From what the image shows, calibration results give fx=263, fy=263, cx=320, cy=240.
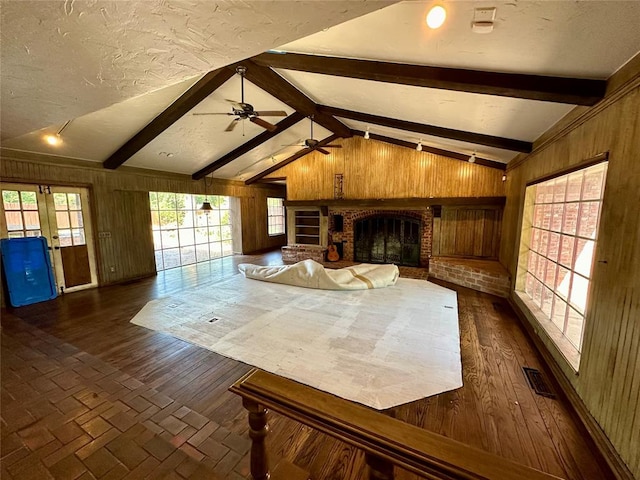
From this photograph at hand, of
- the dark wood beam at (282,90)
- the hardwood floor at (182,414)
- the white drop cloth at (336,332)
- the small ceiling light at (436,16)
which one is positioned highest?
the dark wood beam at (282,90)

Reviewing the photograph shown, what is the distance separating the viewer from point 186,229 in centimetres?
786

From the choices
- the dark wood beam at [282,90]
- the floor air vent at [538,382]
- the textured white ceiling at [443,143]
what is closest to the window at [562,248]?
the floor air vent at [538,382]

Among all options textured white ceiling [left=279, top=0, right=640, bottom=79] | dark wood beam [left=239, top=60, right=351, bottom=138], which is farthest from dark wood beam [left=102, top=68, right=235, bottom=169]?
textured white ceiling [left=279, top=0, right=640, bottom=79]

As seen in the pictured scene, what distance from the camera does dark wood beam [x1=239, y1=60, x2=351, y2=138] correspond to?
3.75 metres

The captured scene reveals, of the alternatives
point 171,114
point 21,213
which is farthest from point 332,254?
point 21,213

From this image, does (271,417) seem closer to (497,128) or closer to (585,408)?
(585,408)

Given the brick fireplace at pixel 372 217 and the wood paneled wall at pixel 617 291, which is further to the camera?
the brick fireplace at pixel 372 217

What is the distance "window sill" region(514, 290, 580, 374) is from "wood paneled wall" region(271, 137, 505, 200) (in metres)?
3.30

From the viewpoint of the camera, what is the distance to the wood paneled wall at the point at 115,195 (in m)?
4.57

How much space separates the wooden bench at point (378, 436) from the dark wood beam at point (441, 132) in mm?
4619

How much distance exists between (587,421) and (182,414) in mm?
3029

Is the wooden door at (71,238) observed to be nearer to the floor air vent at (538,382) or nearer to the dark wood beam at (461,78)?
the dark wood beam at (461,78)

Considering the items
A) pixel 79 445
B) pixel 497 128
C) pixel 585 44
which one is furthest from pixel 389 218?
pixel 79 445

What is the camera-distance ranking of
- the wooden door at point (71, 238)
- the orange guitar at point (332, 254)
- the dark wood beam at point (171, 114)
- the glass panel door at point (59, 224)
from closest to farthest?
1. the dark wood beam at point (171, 114)
2. the glass panel door at point (59, 224)
3. the wooden door at point (71, 238)
4. the orange guitar at point (332, 254)
